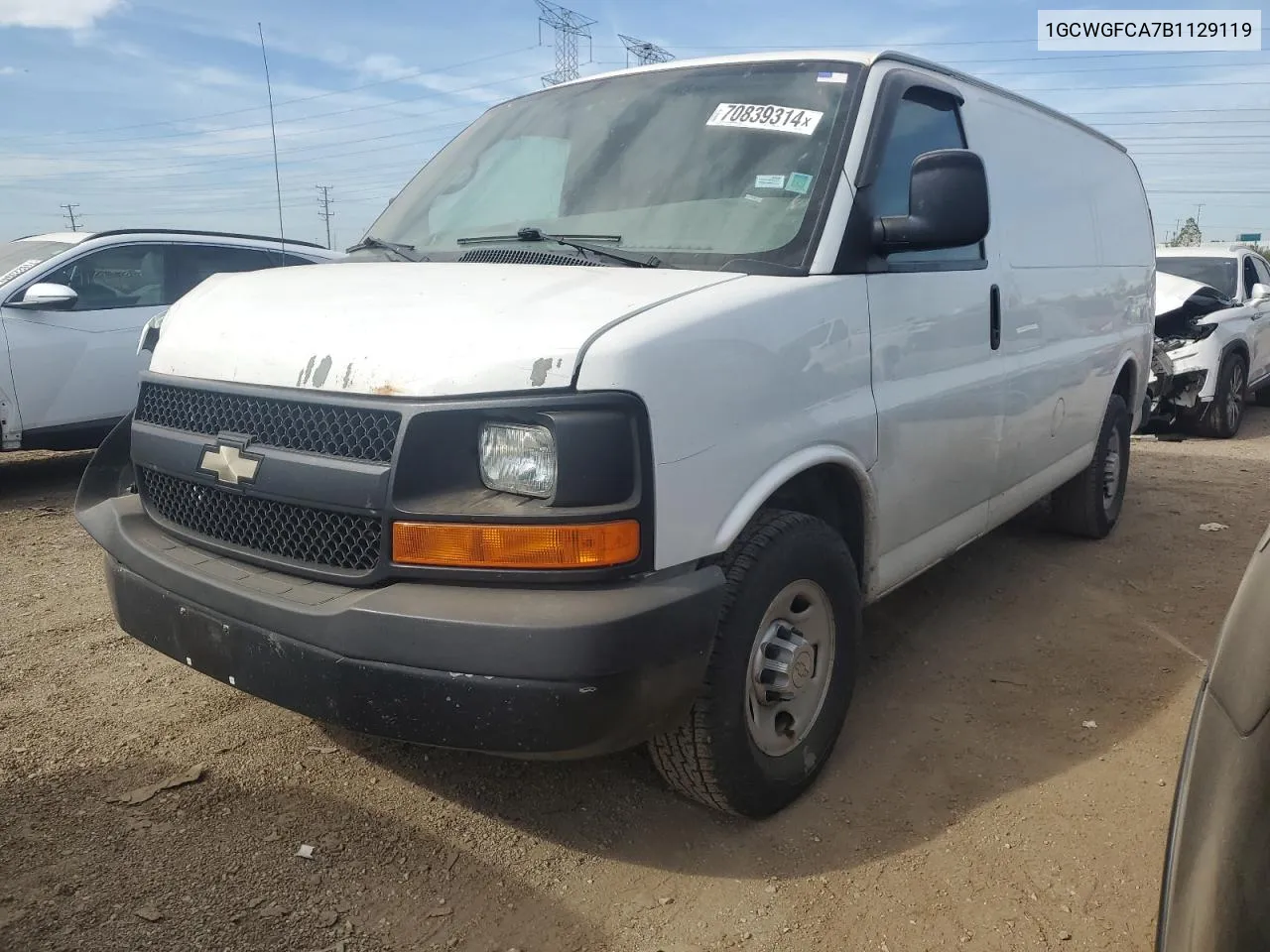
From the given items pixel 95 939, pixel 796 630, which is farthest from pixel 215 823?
pixel 796 630

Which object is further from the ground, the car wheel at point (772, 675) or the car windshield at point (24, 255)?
the car windshield at point (24, 255)

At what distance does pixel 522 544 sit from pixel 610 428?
307 mm

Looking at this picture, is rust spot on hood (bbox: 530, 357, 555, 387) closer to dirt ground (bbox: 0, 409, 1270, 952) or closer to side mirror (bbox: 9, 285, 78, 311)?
dirt ground (bbox: 0, 409, 1270, 952)

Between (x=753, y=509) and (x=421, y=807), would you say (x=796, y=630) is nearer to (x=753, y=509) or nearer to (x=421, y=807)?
(x=753, y=509)

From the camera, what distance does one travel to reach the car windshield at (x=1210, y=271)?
401 inches

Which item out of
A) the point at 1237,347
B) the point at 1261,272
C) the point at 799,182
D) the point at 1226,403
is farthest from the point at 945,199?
the point at 1261,272

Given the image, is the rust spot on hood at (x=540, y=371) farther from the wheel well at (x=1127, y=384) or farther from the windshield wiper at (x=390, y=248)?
the wheel well at (x=1127, y=384)

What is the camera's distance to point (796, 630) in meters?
2.69

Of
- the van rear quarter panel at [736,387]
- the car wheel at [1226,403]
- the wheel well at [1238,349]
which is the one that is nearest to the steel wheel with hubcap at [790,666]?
the van rear quarter panel at [736,387]

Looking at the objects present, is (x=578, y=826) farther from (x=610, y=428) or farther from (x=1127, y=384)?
(x=1127, y=384)

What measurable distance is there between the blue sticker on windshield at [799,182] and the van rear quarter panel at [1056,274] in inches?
44.5

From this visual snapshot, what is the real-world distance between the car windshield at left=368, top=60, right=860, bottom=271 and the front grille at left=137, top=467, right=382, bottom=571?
3.37ft

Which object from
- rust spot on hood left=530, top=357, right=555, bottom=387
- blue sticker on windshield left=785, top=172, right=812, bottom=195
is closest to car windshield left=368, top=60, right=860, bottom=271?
blue sticker on windshield left=785, top=172, right=812, bottom=195

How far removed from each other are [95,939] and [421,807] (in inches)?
32.1
